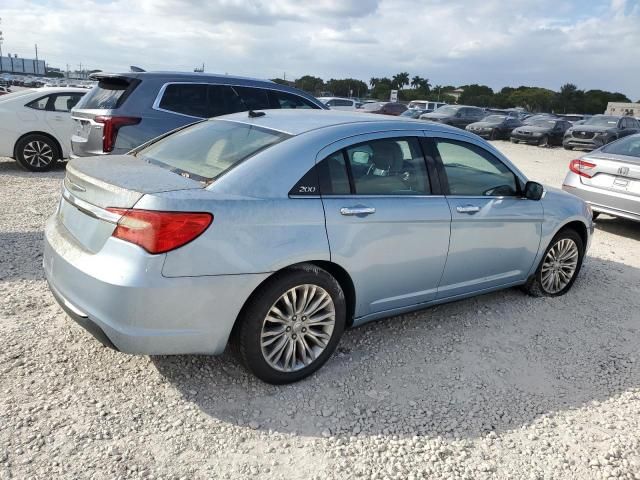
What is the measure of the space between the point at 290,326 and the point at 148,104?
4.94 metres

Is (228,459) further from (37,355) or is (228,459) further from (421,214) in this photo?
(421,214)

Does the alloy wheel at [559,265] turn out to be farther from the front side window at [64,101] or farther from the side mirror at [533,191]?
the front side window at [64,101]

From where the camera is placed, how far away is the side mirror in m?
4.29

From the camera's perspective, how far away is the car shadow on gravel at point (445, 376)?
296cm

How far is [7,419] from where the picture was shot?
8.84ft

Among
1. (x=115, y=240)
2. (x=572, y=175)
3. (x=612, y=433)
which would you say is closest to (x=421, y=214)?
(x=612, y=433)

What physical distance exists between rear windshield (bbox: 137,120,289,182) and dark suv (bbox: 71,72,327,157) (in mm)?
3214

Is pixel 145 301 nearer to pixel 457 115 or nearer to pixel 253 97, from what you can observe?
pixel 253 97

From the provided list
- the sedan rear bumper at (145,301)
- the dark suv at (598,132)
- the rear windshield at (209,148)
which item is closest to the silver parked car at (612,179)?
the rear windshield at (209,148)

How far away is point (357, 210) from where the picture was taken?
3.22m

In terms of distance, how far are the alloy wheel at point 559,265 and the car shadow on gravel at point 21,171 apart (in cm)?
809

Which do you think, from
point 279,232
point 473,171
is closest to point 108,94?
point 473,171

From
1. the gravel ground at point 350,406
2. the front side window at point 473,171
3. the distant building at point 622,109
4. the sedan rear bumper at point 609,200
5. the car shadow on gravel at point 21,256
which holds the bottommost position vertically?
the gravel ground at point 350,406

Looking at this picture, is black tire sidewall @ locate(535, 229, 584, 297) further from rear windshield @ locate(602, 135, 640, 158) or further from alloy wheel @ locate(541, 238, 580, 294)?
rear windshield @ locate(602, 135, 640, 158)
